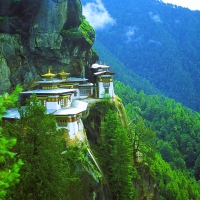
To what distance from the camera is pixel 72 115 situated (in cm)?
2512

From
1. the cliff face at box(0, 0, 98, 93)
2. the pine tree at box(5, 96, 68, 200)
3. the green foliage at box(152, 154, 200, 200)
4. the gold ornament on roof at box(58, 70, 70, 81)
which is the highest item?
the cliff face at box(0, 0, 98, 93)

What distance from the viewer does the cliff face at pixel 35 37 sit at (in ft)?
95.6

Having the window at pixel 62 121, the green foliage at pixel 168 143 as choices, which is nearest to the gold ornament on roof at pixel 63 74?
the window at pixel 62 121

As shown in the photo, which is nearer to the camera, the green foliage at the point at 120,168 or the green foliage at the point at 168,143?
the green foliage at the point at 120,168

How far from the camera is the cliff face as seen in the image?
29.1 m

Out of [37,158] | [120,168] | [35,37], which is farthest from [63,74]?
[37,158]

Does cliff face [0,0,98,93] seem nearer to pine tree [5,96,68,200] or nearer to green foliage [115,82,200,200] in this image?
pine tree [5,96,68,200]

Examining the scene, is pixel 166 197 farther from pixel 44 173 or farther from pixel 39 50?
pixel 44 173

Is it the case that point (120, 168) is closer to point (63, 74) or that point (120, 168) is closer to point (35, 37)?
point (63, 74)

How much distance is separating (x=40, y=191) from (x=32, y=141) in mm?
2790

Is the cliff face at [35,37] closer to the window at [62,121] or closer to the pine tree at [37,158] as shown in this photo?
the window at [62,121]

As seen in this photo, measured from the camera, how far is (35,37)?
31094 mm

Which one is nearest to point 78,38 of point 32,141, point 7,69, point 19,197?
point 7,69

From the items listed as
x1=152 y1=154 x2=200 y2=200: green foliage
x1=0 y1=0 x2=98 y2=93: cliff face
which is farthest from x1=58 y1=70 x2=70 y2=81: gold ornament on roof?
x1=152 y1=154 x2=200 y2=200: green foliage
